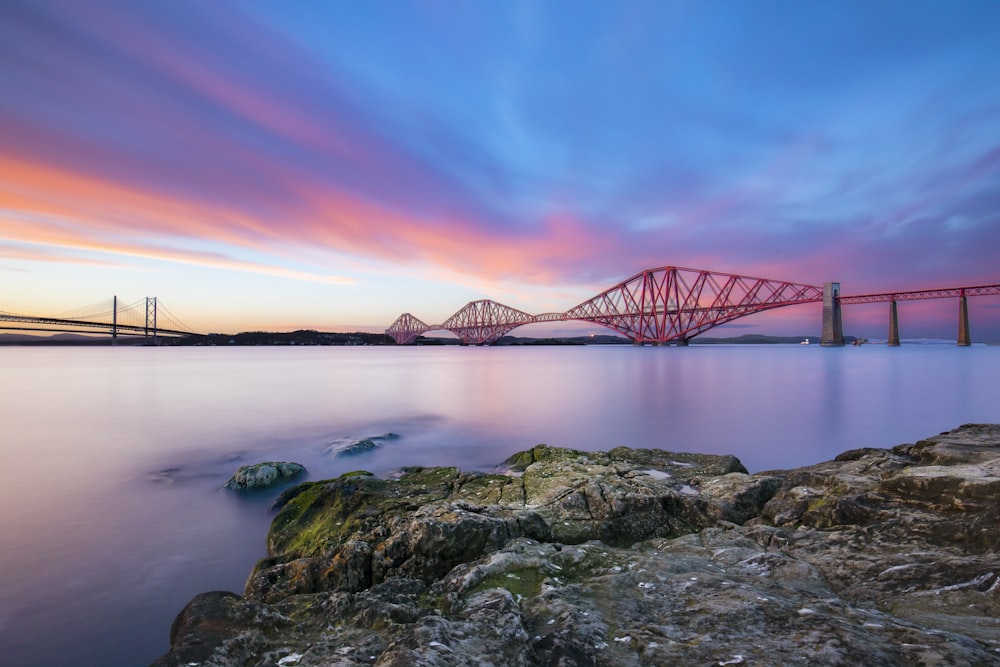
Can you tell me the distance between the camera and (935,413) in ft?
50.5

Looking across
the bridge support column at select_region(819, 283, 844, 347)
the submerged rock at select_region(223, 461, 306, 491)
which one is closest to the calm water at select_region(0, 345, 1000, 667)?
the submerged rock at select_region(223, 461, 306, 491)

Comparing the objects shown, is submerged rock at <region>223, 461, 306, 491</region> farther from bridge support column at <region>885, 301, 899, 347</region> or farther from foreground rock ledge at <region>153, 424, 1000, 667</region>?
bridge support column at <region>885, 301, 899, 347</region>

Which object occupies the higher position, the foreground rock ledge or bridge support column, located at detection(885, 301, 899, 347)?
bridge support column, located at detection(885, 301, 899, 347)

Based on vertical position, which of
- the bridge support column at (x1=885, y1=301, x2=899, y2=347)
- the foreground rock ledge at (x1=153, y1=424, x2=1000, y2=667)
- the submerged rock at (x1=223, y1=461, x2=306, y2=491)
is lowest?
the submerged rock at (x1=223, y1=461, x2=306, y2=491)

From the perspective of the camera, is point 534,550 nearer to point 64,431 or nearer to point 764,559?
point 764,559

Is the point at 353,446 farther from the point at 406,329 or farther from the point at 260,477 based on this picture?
the point at 406,329

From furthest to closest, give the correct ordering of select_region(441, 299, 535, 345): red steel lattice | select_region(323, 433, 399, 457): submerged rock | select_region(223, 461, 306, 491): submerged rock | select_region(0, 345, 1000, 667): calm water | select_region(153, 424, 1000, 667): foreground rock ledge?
select_region(441, 299, 535, 345): red steel lattice, select_region(323, 433, 399, 457): submerged rock, select_region(223, 461, 306, 491): submerged rock, select_region(0, 345, 1000, 667): calm water, select_region(153, 424, 1000, 667): foreground rock ledge

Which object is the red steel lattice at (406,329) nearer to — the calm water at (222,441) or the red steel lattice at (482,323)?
the red steel lattice at (482,323)

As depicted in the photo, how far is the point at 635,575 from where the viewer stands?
10.7 ft

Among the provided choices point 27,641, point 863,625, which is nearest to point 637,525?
point 863,625

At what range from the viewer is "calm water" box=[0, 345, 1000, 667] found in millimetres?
4609

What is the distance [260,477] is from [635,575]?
6.98 meters

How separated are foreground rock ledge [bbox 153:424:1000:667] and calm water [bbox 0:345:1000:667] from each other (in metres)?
1.42

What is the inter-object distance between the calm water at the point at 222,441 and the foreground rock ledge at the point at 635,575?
142 centimetres
